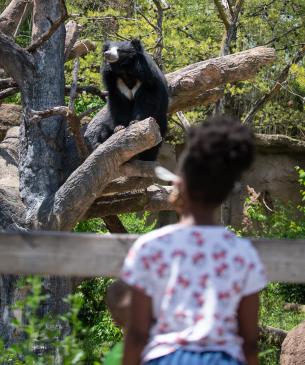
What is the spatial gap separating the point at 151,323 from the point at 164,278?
0.53 ft

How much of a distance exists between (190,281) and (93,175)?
14.8 ft

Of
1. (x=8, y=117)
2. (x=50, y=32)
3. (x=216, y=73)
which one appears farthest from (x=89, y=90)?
(x=8, y=117)

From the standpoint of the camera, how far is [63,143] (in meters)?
7.59

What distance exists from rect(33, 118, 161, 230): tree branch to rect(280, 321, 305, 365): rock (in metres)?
2.21

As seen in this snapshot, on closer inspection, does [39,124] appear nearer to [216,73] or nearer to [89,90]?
[89,90]

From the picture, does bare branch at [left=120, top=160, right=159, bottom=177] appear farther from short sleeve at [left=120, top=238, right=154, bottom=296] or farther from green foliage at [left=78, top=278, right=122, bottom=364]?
short sleeve at [left=120, top=238, right=154, bottom=296]

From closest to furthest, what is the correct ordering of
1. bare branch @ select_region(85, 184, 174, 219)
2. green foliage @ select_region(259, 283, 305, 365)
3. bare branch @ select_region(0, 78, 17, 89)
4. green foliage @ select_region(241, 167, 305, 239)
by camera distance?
bare branch @ select_region(85, 184, 174, 219), bare branch @ select_region(0, 78, 17, 89), green foliage @ select_region(259, 283, 305, 365), green foliage @ select_region(241, 167, 305, 239)

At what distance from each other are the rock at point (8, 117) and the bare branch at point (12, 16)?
1297 millimetres

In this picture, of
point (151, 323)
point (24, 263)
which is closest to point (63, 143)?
point (24, 263)

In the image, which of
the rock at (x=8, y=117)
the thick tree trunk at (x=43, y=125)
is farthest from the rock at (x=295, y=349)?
the rock at (x=8, y=117)

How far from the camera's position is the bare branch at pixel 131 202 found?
314 inches

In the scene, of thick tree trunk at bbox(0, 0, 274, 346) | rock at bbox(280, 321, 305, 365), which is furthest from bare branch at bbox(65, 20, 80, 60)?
rock at bbox(280, 321, 305, 365)

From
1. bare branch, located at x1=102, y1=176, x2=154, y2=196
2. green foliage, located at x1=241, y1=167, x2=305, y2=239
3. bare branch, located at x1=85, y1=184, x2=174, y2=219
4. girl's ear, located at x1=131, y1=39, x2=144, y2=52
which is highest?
girl's ear, located at x1=131, y1=39, x2=144, y2=52

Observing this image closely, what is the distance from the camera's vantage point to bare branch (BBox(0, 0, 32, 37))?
28.3ft
